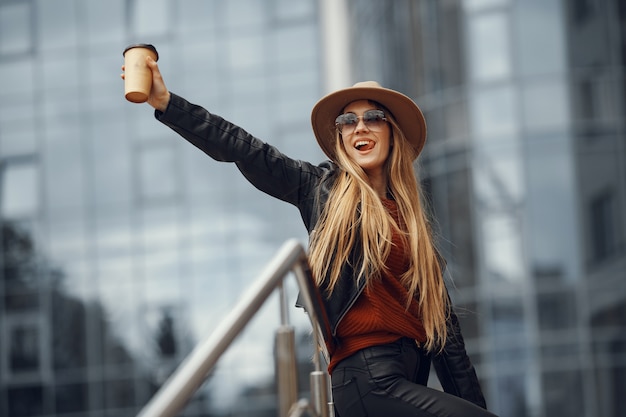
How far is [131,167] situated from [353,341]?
71.6ft

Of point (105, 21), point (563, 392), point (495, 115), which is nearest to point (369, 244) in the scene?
point (563, 392)

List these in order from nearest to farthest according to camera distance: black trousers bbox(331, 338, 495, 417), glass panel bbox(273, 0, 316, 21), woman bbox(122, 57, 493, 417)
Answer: black trousers bbox(331, 338, 495, 417)
woman bbox(122, 57, 493, 417)
glass panel bbox(273, 0, 316, 21)

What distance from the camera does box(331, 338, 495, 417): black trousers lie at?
3.59m

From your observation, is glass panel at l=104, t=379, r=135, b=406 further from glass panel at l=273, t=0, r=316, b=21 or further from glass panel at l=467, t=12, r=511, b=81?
glass panel at l=467, t=12, r=511, b=81

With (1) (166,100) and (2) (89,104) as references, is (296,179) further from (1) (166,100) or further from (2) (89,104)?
(2) (89,104)

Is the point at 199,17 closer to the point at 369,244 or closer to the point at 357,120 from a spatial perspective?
the point at 357,120

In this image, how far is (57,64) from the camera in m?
26.2

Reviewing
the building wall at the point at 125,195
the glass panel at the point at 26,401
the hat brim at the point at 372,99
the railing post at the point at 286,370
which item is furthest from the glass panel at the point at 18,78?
the railing post at the point at 286,370

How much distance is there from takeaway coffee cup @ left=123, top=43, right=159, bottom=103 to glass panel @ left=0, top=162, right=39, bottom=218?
22761 millimetres

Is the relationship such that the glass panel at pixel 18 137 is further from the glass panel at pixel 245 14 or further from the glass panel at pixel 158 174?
the glass panel at pixel 245 14

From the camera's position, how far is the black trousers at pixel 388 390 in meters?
3.59

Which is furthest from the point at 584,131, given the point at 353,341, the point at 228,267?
the point at 353,341

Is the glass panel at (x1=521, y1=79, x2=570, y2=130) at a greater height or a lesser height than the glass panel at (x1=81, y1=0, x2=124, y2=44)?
lesser

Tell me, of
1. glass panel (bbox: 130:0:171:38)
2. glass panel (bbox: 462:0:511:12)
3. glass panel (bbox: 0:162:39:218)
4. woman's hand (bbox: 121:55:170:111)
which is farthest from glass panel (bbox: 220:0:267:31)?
woman's hand (bbox: 121:55:170:111)
